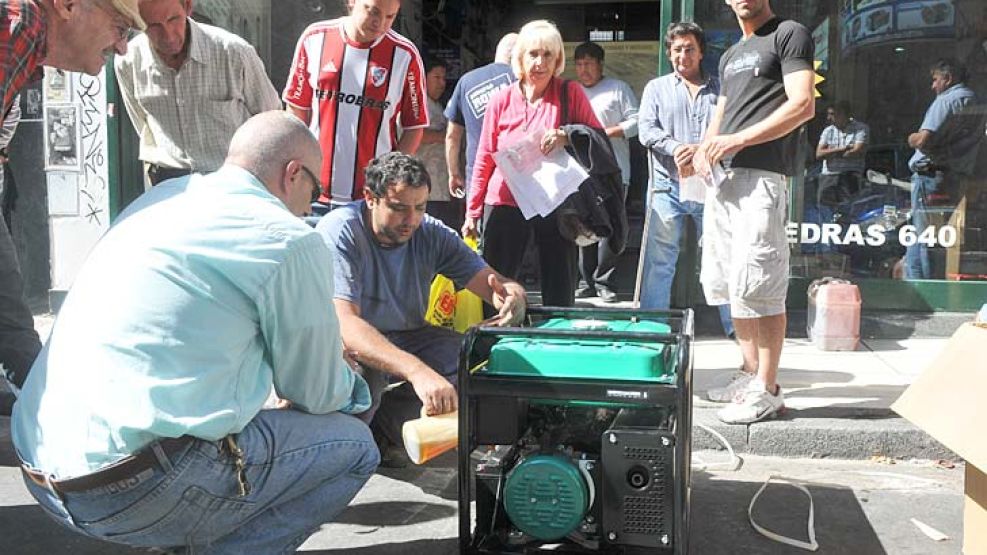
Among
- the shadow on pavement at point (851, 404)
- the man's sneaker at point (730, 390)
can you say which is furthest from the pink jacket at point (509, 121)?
the shadow on pavement at point (851, 404)

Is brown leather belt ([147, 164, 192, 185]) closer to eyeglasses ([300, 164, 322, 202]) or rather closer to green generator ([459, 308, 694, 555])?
eyeglasses ([300, 164, 322, 202])

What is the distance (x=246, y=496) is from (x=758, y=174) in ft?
9.28

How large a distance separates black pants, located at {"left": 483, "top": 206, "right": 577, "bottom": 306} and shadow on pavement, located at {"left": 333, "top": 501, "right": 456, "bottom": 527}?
1784mm

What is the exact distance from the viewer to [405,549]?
132 inches

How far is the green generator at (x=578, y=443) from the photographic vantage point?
2824 mm

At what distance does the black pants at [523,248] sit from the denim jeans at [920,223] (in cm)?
276

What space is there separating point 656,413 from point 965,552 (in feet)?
3.57

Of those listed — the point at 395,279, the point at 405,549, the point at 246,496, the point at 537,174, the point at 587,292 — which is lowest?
the point at 405,549

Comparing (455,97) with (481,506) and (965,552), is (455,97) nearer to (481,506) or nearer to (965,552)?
(481,506)

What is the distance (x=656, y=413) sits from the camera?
3023 millimetres

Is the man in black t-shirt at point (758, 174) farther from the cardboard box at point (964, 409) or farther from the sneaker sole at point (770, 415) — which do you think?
the cardboard box at point (964, 409)

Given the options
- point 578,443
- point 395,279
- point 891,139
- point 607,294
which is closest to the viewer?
point 578,443

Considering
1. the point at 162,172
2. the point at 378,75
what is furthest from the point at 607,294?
the point at 162,172

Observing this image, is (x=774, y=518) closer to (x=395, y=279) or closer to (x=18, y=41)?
(x=395, y=279)
